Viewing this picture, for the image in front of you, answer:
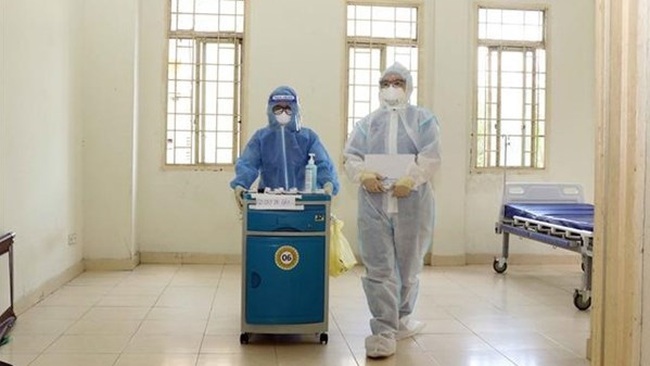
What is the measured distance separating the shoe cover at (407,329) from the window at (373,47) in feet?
10.1

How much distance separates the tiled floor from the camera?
10.7ft

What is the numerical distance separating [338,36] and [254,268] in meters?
3.56

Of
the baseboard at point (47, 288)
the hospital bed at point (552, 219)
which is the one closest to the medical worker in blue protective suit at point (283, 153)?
the baseboard at point (47, 288)

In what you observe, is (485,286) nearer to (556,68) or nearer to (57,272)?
(556,68)

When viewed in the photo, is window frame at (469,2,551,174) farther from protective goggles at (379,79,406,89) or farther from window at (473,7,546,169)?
protective goggles at (379,79,406,89)

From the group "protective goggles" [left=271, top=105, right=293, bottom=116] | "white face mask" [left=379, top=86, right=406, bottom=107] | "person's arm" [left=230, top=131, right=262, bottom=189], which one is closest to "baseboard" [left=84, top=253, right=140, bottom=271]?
"person's arm" [left=230, top=131, right=262, bottom=189]

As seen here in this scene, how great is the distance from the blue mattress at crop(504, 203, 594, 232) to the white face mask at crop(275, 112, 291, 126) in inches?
96.9

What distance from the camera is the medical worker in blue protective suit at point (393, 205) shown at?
3430 mm

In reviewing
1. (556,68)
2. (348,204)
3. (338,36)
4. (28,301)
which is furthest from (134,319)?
(556,68)

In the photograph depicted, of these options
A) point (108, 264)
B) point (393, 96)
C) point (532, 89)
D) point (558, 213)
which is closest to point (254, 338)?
point (393, 96)

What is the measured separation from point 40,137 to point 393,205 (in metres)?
2.82

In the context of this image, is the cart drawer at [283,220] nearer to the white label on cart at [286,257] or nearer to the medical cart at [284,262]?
the medical cart at [284,262]

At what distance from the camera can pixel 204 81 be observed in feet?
20.8

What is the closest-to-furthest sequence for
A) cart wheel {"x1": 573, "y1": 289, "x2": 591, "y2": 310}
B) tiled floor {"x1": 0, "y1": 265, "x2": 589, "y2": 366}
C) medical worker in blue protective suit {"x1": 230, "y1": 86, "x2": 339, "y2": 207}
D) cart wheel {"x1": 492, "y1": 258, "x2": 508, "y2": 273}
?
tiled floor {"x1": 0, "y1": 265, "x2": 589, "y2": 366} → medical worker in blue protective suit {"x1": 230, "y1": 86, "x2": 339, "y2": 207} → cart wheel {"x1": 573, "y1": 289, "x2": 591, "y2": 310} → cart wheel {"x1": 492, "y1": 258, "x2": 508, "y2": 273}
